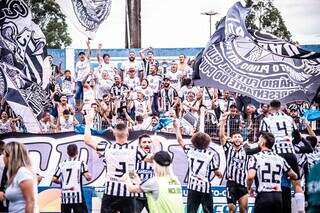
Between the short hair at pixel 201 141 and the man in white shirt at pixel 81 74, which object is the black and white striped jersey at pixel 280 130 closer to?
Answer: the short hair at pixel 201 141

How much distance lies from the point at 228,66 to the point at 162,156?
8.08 metres

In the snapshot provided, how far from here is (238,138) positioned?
13.9 m

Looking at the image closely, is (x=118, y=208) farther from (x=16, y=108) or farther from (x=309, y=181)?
(x=309, y=181)

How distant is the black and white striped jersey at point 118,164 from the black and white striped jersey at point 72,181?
3.33 feet

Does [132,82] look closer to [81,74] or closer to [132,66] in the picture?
[132,66]

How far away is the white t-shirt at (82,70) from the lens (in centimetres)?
2136

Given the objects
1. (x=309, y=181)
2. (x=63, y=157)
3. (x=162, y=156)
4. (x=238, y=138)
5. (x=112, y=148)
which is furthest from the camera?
(x=63, y=157)

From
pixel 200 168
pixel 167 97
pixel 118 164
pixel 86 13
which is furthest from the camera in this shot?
pixel 167 97

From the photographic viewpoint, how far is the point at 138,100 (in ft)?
64.8

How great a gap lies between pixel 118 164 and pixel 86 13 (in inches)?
218

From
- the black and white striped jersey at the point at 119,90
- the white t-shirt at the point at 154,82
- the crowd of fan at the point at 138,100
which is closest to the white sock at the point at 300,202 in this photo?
the crowd of fan at the point at 138,100

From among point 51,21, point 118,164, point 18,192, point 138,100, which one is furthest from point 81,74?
point 51,21

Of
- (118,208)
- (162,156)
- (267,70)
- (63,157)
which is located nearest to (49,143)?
(63,157)

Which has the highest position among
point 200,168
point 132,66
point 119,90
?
point 132,66
